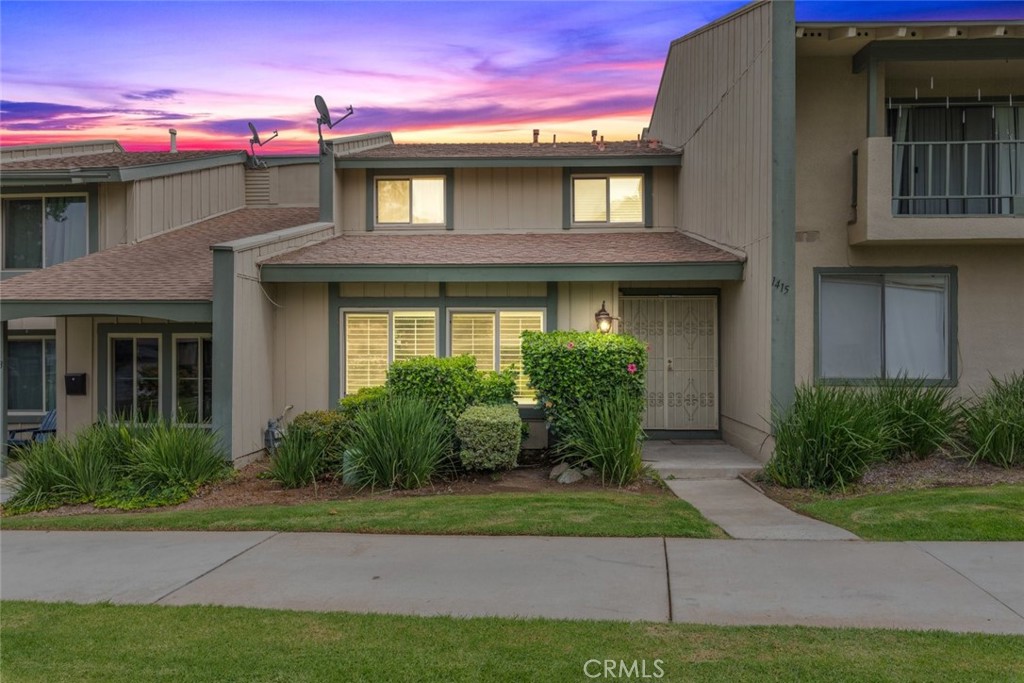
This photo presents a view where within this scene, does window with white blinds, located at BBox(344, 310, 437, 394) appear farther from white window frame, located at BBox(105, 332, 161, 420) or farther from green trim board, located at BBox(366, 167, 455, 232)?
white window frame, located at BBox(105, 332, 161, 420)

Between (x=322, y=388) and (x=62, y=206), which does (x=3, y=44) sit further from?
(x=322, y=388)

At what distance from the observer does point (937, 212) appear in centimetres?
1166

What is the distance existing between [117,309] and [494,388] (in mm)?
5755

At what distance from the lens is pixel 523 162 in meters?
13.8

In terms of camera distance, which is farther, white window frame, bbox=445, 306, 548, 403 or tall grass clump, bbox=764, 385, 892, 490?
white window frame, bbox=445, 306, 548, 403

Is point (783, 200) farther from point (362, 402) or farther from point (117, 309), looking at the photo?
point (117, 309)

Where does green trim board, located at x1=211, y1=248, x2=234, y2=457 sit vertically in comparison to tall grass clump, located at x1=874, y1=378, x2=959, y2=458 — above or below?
above

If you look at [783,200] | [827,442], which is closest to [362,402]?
[827,442]

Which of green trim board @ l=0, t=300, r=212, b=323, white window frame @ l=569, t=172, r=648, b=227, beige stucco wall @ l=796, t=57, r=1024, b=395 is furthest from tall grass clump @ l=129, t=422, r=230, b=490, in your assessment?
beige stucco wall @ l=796, t=57, r=1024, b=395

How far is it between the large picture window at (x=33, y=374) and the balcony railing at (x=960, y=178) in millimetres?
15793

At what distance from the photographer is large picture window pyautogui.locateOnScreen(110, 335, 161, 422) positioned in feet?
43.8

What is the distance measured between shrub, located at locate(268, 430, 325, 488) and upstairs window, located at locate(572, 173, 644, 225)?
22.0ft

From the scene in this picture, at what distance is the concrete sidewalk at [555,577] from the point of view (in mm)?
5105

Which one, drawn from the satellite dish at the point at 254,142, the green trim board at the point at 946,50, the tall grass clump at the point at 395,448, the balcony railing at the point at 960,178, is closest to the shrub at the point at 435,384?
the tall grass clump at the point at 395,448
